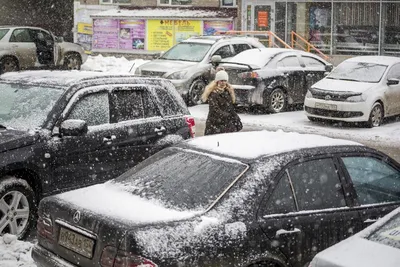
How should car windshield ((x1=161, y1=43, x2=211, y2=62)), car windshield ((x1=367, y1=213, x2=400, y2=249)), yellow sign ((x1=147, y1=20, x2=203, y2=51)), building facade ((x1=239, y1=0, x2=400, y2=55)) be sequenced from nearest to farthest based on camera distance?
car windshield ((x1=367, y1=213, x2=400, y2=249)) → car windshield ((x1=161, y1=43, x2=211, y2=62)) → building facade ((x1=239, y1=0, x2=400, y2=55)) → yellow sign ((x1=147, y1=20, x2=203, y2=51))

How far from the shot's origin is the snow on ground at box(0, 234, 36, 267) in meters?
7.00

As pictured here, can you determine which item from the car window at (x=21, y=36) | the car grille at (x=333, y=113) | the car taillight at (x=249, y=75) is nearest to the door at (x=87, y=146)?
the car grille at (x=333, y=113)

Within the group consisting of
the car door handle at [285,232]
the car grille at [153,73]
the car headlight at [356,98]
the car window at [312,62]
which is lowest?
the car door handle at [285,232]

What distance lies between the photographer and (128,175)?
252 inches

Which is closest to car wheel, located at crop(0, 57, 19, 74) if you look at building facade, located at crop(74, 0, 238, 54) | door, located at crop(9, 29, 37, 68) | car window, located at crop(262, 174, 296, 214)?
door, located at crop(9, 29, 37, 68)

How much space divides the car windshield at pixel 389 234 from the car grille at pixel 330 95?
12381 mm

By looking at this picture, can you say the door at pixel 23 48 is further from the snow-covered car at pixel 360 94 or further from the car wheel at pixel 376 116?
the car wheel at pixel 376 116

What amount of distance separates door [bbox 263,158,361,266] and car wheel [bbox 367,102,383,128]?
1137 centimetres

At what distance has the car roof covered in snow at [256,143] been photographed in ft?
19.5

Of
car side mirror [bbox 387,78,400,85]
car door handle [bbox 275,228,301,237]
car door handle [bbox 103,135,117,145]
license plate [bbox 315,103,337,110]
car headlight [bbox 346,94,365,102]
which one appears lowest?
license plate [bbox 315,103,337,110]

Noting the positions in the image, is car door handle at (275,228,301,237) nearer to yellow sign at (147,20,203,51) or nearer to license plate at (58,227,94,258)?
license plate at (58,227,94,258)

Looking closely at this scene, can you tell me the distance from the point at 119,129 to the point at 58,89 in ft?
2.68

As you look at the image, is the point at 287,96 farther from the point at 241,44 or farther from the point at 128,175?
the point at 128,175

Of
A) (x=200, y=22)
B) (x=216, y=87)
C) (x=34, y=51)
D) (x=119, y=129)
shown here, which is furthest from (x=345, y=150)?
(x=200, y=22)
